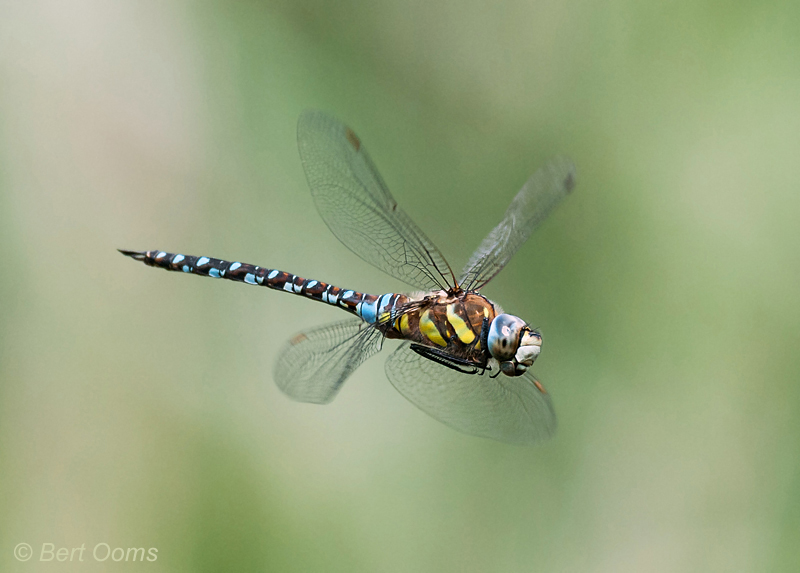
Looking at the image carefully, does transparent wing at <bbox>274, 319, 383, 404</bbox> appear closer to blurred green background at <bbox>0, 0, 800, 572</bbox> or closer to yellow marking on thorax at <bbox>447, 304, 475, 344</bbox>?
yellow marking on thorax at <bbox>447, 304, 475, 344</bbox>

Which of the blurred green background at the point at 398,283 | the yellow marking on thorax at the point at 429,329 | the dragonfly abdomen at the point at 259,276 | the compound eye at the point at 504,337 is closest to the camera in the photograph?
the compound eye at the point at 504,337

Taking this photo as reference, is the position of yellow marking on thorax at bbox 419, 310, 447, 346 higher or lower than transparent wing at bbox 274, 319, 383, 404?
higher

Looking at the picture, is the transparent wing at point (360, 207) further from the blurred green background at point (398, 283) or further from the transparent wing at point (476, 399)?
the blurred green background at point (398, 283)

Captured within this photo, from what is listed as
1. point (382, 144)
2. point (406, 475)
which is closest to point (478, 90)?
point (382, 144)

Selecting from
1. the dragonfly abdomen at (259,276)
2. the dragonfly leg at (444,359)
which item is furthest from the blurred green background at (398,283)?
the dragonfly leg at (444,359)

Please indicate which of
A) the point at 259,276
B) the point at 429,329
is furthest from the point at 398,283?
the point at 429,329

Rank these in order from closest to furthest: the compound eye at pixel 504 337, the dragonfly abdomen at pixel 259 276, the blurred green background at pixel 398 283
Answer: the compound eye at pixel 504 337
the dragonfly abdomen at pixel 259 276
the blurred green background at pixel 398 283

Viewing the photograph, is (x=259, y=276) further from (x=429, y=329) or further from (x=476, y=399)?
(x=476, y=399)

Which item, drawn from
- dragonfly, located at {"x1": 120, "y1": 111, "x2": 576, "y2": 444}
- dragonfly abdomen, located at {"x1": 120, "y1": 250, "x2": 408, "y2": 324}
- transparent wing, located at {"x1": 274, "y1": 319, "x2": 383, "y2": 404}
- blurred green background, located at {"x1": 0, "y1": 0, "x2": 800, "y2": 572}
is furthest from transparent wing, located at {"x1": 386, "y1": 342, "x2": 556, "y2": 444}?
blurred green background, located at {"x1": 0, "y1": 0, "x2": 800, "y2": 572}

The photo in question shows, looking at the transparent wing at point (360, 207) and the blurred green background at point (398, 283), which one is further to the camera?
the blurred green background at point (398, 283)
